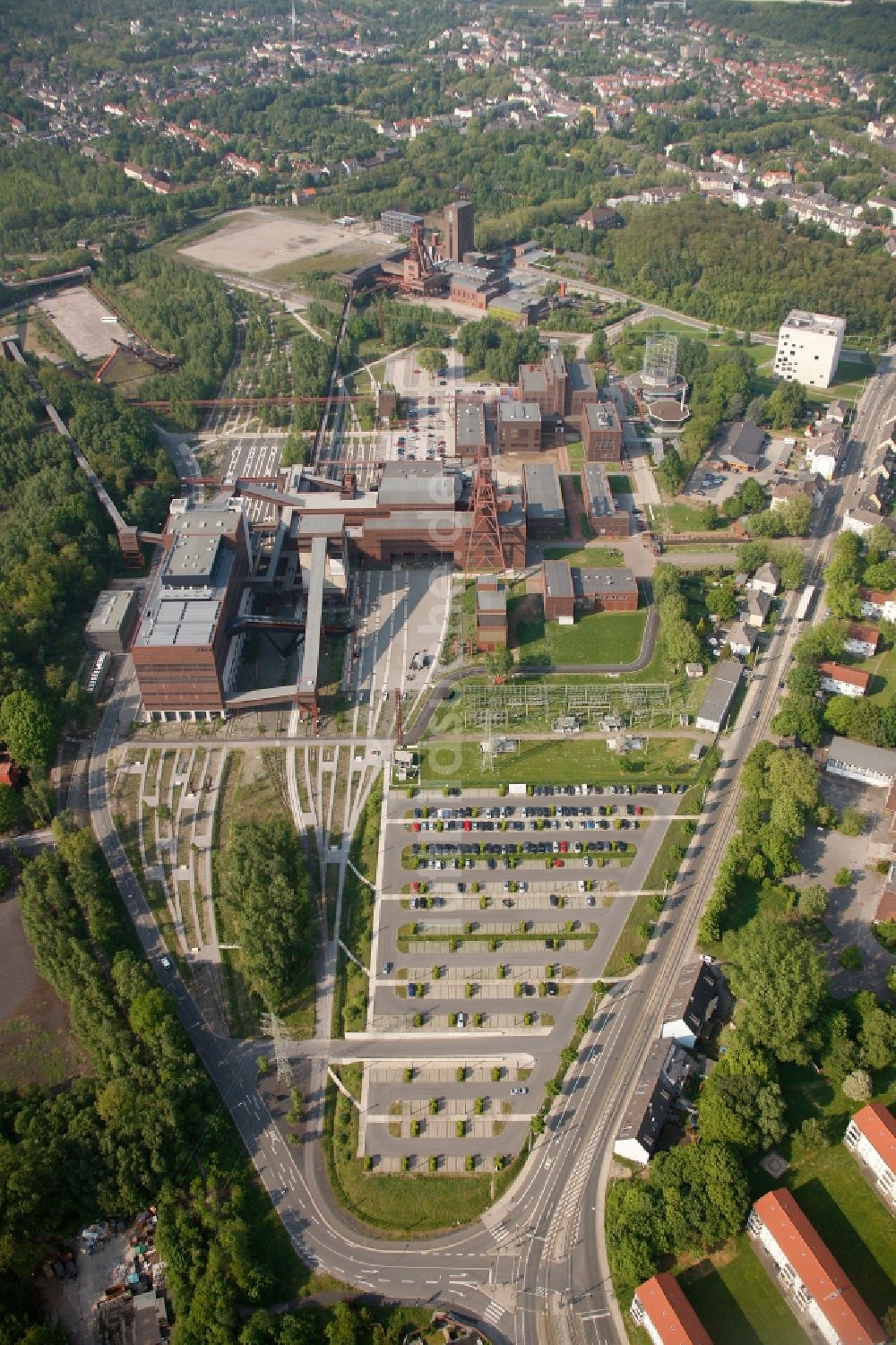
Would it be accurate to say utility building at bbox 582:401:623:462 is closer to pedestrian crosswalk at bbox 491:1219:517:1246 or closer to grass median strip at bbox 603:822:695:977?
grass median strip at bbox 603:822:695:977

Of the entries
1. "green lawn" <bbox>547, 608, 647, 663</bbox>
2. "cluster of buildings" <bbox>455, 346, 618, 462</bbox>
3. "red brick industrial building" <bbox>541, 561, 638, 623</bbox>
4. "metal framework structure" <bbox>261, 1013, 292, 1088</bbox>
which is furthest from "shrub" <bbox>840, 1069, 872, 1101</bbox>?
"cluster of buildings" <bbox>455, 346, 618, 462</bbox>

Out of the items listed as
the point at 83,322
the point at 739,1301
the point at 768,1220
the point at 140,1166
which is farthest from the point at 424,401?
the point at 739,1301

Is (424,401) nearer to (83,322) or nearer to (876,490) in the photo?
(876,490)

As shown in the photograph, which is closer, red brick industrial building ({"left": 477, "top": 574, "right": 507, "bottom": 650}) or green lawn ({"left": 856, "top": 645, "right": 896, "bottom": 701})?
green lawn ({"left": 856, "top": 645, "right": 896, "bottom": 701})

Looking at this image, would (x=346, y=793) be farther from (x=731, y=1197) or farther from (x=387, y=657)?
(x=731, y=1197)

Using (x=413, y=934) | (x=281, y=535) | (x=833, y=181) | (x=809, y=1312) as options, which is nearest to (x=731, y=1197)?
(x=809, y=1312)
